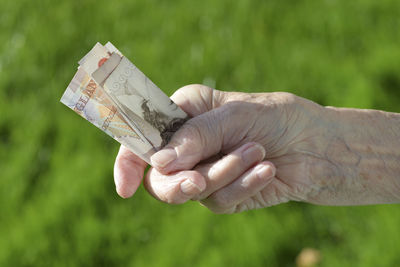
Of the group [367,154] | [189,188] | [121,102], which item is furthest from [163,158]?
[367,154]

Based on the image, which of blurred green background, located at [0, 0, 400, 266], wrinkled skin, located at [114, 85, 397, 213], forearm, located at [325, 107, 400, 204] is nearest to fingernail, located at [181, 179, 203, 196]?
wrinkled skin, located at [114, 85, 397, 213]

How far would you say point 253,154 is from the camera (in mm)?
1711

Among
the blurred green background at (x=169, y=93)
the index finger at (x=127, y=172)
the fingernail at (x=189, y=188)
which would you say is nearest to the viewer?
the fingernail at (x=189, y=188)

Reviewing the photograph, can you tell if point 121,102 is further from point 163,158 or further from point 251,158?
point 251,158

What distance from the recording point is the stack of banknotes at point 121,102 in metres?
1.67

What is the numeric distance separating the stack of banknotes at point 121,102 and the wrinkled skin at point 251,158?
0.31 ft

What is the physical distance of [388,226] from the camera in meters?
2.28

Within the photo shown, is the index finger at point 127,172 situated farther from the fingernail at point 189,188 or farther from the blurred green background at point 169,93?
the blurred green background at point 169,93

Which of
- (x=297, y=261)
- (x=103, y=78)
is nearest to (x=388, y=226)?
(x=297, y=261)

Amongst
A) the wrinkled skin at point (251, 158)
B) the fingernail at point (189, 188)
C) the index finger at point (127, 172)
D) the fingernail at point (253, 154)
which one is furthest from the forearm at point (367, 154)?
the index finger at point (127, 172)

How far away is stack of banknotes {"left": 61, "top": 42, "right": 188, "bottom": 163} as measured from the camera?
167 cm

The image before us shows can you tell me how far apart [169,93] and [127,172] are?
116 cm

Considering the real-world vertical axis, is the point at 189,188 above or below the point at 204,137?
below

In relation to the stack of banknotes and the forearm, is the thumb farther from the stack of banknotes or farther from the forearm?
the forearm
